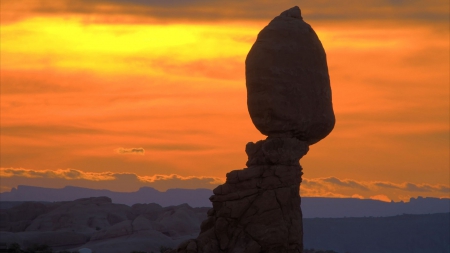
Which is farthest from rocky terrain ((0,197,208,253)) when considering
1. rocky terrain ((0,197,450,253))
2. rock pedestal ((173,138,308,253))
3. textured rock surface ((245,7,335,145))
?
textured rock surface ((245,7,335,145))

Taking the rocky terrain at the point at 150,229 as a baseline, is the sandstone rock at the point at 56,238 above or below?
below

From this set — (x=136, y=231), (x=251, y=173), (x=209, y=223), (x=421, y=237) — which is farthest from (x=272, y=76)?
(x=421, y=237)

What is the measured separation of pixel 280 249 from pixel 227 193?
2.94 meters

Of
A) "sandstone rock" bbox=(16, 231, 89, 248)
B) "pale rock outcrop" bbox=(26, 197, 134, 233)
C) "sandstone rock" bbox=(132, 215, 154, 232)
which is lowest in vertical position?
"sandstone rock" bbox=(16, 231, 89, 248)

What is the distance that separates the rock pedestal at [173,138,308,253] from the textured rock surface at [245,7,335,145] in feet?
2.55

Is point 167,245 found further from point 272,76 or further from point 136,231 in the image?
point 272,76

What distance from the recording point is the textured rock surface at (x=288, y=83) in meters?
38.0

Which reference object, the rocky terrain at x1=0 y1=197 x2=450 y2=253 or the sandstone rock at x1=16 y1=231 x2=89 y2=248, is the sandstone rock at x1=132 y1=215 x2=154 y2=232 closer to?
the rocky terrain at x1=0 y1=197 x2=450 y2=253

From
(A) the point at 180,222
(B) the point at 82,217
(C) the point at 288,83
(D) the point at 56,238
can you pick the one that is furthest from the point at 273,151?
(B) the point at 82,217

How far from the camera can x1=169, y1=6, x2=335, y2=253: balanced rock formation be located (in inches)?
1475

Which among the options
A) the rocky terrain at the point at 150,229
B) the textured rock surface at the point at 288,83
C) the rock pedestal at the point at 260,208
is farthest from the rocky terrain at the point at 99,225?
the textured rock surface at the point at 288,83

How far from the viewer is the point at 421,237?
6275 inches

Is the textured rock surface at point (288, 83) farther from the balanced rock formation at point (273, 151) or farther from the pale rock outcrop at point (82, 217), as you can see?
the pale rock outcrop at point (82, 217)

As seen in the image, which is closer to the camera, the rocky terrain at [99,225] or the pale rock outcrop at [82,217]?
the rocky terrain at [99,225]
